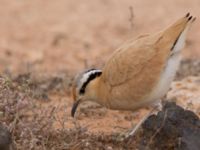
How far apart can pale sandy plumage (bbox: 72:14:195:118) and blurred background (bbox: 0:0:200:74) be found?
14.6ft

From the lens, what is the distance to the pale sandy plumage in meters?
6.25

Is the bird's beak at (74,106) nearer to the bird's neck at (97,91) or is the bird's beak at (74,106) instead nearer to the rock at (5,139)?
the bird's neck at (97,91)

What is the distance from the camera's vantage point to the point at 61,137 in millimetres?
6133

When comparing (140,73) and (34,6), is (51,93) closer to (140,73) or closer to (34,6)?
(140,73)

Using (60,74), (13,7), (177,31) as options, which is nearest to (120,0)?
(13,7)

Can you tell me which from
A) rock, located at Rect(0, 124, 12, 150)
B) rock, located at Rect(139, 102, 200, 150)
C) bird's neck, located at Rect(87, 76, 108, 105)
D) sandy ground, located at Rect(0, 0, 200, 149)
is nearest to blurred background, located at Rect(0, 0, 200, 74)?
sandy ground, located at Rect(0, 0, 200, 149)

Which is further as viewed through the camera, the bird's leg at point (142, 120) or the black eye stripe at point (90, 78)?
the black eye stripe at point (90, 78)

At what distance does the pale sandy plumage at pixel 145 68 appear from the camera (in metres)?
6.25

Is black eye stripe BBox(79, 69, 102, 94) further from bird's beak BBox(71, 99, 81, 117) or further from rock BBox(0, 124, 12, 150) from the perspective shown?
rock BBox(0, 124, 12, 150)

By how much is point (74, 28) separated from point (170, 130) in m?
7.27

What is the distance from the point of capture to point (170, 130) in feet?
19.2

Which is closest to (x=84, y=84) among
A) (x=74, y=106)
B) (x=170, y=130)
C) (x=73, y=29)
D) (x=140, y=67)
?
(x=74, y=106)

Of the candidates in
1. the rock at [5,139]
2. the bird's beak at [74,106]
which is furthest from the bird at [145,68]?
the rock at [5,139]

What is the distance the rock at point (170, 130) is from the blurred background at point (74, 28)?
5.02m
